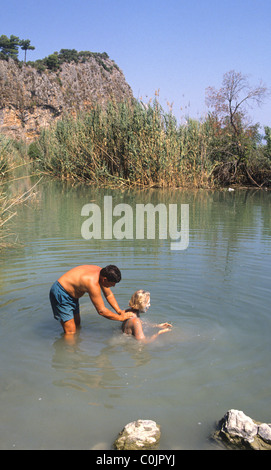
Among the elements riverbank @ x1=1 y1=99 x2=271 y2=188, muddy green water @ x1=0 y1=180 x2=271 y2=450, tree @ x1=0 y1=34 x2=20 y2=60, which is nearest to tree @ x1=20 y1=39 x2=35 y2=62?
tree @ x1=0 y1=34 x2=20 y2=60

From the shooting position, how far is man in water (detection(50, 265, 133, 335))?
189 inches

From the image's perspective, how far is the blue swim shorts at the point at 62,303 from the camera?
5047 millimetres

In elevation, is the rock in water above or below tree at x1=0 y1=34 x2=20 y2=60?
below

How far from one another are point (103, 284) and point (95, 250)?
4272 mm

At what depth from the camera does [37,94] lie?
73188 millimetres

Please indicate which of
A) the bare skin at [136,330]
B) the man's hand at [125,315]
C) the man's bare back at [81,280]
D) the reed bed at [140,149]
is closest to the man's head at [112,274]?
the man's bare back at [81,280]

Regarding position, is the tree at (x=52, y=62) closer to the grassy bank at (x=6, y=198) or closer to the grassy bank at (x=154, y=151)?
the grassy bank at (x=154, y=151)

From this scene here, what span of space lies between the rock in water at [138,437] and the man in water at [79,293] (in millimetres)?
1804

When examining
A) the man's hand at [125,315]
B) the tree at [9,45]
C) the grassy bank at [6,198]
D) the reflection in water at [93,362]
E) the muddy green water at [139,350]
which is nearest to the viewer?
the muddy green water at [139,350]

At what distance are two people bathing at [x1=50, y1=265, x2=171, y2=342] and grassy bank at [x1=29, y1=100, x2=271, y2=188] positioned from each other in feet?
50.7

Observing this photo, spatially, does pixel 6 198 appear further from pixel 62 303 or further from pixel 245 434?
pixel 245 434

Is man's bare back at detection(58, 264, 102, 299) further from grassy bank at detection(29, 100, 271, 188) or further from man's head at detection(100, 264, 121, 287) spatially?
grassy bank at detection(29, 100, 271, 188)

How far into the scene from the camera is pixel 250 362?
445 centimetres

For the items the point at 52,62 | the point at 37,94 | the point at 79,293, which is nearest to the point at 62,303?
the point at 79,293
